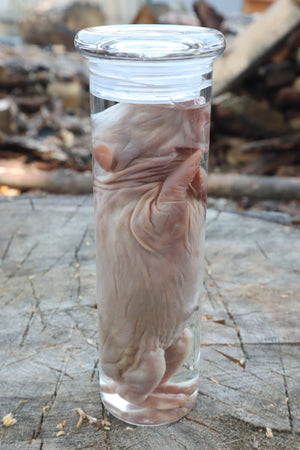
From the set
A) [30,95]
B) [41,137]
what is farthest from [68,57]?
[41,137]

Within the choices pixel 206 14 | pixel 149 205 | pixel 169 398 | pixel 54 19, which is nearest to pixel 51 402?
pixel 169 398

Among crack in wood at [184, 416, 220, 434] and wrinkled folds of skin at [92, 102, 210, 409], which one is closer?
wrinkled folds of skin at [92, 102, 210, 409]

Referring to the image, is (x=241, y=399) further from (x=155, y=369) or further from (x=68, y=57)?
(x=68, y=57)

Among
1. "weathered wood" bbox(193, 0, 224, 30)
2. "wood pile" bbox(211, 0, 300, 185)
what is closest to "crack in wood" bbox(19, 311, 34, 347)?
"wood pile" bbox(211, 0, 300, 185)

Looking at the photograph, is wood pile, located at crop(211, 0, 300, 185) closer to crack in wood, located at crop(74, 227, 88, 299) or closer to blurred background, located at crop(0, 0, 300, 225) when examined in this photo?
blurred background, located at crop(0, 0, 300, 225)

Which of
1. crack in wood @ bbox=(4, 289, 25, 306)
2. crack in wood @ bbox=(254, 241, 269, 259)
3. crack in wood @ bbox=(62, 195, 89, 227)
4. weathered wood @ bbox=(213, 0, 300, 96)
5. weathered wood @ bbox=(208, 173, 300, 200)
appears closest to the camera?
crack in wood @ bbox=(4, 289, 25, 306)

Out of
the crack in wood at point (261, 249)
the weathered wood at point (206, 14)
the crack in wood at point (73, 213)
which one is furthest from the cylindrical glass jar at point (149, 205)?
the weathered wood at point (206, 14)

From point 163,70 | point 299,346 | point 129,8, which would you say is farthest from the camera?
point 129,8

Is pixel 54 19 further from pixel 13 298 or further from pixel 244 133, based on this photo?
pixel 13 298
